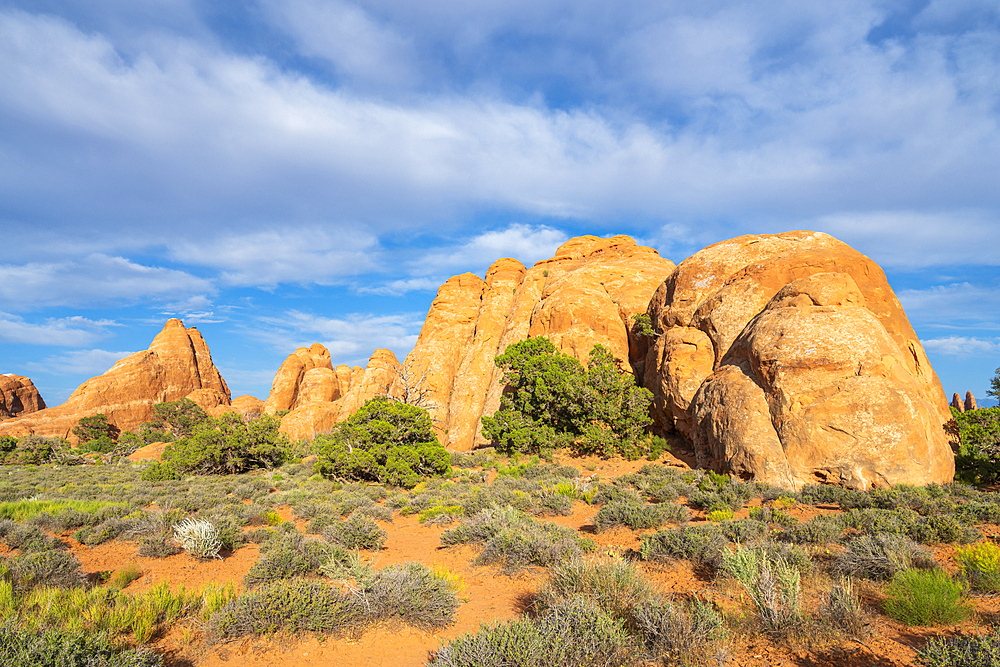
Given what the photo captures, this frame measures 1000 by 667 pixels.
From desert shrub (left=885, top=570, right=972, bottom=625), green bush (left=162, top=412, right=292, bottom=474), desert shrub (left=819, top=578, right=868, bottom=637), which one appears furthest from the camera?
green bush (left=162, top=412, right=292, bottom=474)

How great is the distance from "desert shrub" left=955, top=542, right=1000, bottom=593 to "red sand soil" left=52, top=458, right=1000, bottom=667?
0.72 ft

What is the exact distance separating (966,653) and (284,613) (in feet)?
21.9

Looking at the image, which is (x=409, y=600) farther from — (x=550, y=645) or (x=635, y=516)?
(x=635, y=516)

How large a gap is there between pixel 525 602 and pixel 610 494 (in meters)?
6.71

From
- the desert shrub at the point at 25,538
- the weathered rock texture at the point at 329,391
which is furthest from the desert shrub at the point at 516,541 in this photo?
the weathered rock texture at the point at 329,391

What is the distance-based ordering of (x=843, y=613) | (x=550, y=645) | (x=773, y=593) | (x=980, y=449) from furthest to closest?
(x=980, y=449) < (x=773, y=593) < (x=843, y=613) < (x=550, y=645)

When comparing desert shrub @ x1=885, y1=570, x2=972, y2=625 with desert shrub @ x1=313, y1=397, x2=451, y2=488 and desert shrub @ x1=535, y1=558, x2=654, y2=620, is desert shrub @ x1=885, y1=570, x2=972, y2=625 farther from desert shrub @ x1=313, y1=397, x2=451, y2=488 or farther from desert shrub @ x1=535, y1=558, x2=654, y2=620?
desert shrub @ x1=313, y1=397, x2=451, y2=488

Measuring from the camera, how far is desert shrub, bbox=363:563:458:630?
574 cm

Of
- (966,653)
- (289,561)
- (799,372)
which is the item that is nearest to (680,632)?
(966,653)

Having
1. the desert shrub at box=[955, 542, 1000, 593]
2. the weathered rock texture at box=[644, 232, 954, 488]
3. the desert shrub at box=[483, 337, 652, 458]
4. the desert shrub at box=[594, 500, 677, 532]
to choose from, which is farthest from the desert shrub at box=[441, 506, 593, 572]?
the desert shrub at box=[483, 337, 652, 458]

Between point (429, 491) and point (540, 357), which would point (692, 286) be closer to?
point (540, 357)

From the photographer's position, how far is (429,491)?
16203 millimetres

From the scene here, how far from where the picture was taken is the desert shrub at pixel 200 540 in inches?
337

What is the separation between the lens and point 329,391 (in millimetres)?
55781
